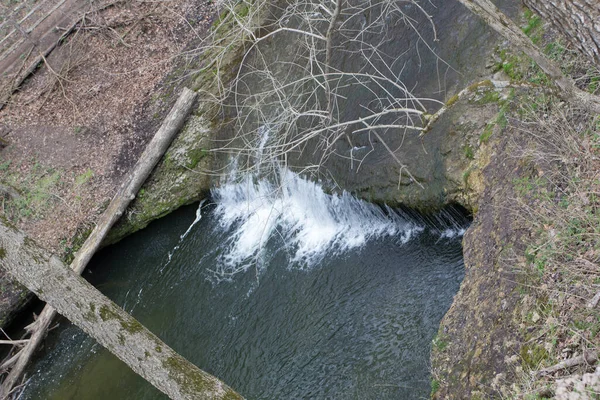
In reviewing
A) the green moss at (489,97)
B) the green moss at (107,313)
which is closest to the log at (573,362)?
the green moss at (107,313)

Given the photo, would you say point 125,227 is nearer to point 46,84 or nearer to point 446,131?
point 46,84

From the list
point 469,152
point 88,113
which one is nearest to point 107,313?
point 469,152

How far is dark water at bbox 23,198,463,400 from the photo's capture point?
23.2ft

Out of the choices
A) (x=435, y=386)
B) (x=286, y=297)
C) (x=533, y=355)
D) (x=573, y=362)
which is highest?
(x=573, y=362)

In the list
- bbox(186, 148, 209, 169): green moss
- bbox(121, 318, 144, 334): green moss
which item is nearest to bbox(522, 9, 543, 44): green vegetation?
bbox(121, 318, 144, 334): green moss

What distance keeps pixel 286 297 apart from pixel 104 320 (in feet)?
13.9

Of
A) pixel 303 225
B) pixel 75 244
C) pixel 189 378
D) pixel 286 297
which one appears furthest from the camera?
pixel 75 244

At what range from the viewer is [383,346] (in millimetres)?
7117

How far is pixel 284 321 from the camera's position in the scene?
8383 mm

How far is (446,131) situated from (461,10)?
201cm

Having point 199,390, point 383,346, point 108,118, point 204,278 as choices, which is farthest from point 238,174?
point 199,390

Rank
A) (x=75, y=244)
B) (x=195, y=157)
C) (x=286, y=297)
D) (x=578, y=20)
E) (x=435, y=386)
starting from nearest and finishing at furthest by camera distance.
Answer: (x=578, y=20) → (x=435, y=386) → (x=286, y=297) → (x=75, y=244) → (x=195, y=157)

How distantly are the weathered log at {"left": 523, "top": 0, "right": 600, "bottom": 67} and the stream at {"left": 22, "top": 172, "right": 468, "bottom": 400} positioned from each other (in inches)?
145

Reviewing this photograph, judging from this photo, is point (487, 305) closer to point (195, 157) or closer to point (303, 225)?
point (303, 225)
